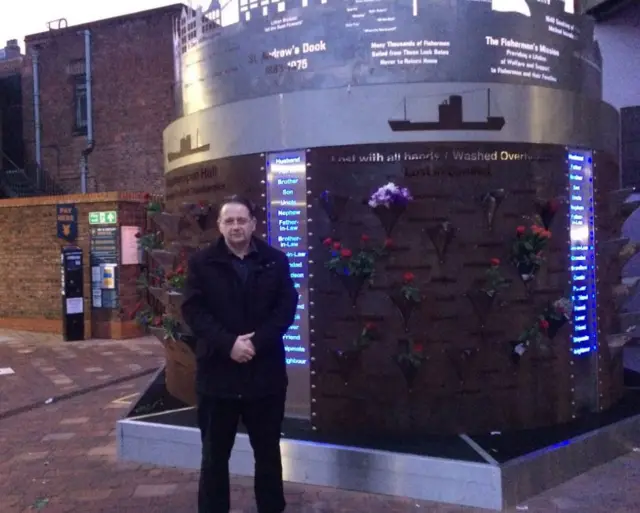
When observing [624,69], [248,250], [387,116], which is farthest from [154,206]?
[624,69]

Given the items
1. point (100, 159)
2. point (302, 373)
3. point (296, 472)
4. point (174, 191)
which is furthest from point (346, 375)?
point (100, 159)

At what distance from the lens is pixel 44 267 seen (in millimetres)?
14102

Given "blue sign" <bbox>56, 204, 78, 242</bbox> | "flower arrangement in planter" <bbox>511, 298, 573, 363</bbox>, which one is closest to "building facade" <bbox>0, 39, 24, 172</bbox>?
"blue sign" <bbox>56, 204, 78, 242</bbox>

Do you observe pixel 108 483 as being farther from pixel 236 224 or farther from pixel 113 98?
pixel 113 98

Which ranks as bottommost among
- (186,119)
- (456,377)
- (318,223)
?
(456,377)

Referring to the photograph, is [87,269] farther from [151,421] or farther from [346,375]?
[346,375]

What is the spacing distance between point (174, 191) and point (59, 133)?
1475 centimetres

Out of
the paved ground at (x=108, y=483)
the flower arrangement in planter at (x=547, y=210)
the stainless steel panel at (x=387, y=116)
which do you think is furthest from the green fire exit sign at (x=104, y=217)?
the flower arrangement in planter at (x=547, y=210)

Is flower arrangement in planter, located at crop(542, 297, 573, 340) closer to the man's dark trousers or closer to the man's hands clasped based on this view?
the man's dark trousers

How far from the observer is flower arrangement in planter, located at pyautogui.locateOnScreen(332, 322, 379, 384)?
5328mm

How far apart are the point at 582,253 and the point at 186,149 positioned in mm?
Answer: 3638

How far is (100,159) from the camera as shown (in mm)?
19344

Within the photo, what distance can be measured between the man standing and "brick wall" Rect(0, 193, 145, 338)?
9.41m

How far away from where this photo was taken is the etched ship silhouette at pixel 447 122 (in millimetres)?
5312
